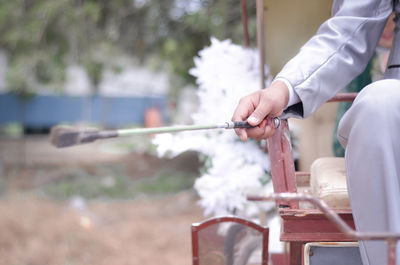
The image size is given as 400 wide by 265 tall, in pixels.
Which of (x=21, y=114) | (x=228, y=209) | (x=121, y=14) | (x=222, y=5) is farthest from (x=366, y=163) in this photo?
(x=21, y=114)

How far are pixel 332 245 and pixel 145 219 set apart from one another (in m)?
4.66

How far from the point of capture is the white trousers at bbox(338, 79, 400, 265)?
972 mm

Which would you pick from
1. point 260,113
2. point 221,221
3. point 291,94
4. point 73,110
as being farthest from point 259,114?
point 73,110

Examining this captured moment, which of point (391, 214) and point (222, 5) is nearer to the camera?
point (391, 214)

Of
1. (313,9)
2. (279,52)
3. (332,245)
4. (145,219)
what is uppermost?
(313,9)

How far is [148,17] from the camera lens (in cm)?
530

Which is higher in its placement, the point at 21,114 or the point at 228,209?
the point at 21,114

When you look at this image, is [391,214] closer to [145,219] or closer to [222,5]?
[222,5]

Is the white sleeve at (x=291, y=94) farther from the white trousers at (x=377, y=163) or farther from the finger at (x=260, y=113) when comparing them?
the white trousers at (x=377, y=163)

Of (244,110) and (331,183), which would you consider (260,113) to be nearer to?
(244,110)

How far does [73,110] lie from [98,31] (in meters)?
5.49

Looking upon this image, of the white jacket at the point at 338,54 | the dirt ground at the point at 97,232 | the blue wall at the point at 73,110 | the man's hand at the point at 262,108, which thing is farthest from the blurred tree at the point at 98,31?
the blue wall at the point at 73,110

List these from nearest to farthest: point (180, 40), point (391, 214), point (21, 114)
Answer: point (391, 214) → point (180, 40) → point (21, 114)

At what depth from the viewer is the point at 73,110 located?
1048cm
